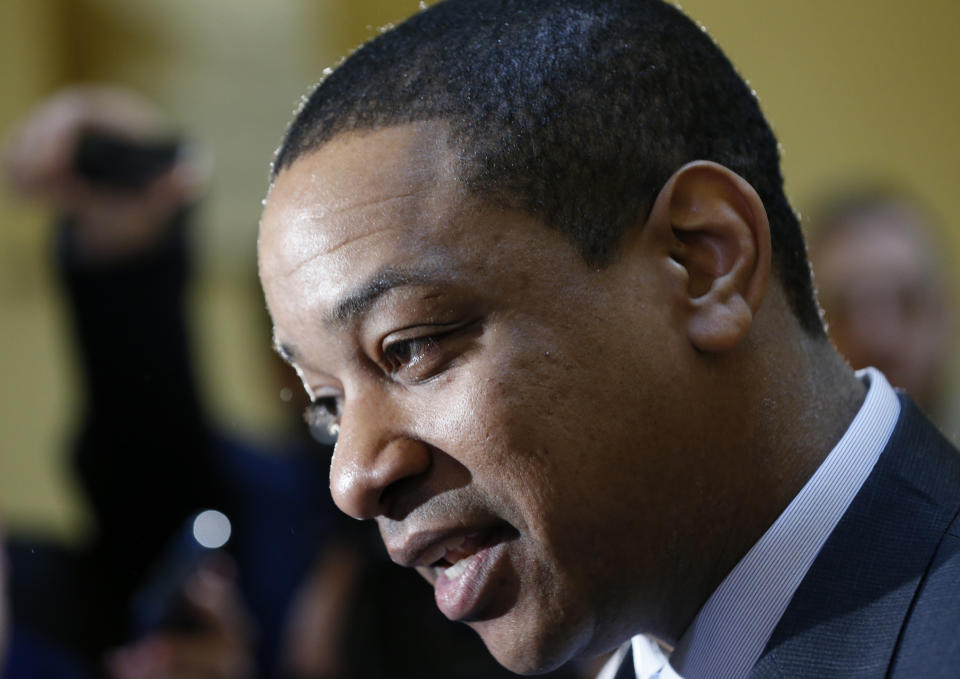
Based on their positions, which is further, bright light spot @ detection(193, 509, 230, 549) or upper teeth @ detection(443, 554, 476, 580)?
bright light spot @ detection(193, 509, 230, 549)

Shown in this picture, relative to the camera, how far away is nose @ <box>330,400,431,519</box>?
1.15 meters

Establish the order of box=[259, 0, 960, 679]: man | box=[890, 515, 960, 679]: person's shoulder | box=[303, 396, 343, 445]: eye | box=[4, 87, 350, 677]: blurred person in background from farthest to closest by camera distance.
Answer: box=[4, 87, 350, 677]: blurred person in background → box=[303, 396, 343, 445]: eye → box=[259, 0, 960, 679]: man → box=[890, 515, 960, 679]: person's shoulder

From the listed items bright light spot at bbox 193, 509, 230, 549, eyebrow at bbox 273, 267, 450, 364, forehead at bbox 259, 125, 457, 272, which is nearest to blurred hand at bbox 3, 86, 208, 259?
bright light spot at bbox 193, 509, 230, 549

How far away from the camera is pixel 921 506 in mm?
1146

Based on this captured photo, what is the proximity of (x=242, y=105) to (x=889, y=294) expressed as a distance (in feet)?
10.4

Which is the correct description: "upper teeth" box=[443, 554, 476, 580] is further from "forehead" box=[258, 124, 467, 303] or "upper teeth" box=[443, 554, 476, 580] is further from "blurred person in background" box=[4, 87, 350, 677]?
"blurred person in background" box=[4, 87, 350, 677]

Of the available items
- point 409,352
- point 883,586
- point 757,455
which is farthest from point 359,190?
point 883,586

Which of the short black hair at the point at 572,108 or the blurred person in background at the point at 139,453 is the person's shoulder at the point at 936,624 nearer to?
the short black hair at the point at 572,108

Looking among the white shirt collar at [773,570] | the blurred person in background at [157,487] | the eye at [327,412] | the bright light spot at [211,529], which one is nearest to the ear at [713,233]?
the white shirt collar at [773,570]

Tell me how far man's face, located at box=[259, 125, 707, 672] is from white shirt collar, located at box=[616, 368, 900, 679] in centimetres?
7

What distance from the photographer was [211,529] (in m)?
2.62

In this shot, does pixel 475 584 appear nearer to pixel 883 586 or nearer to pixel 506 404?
pixel 506 404

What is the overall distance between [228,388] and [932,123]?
9.12 ft

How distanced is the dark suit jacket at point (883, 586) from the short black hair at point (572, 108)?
220 mm
